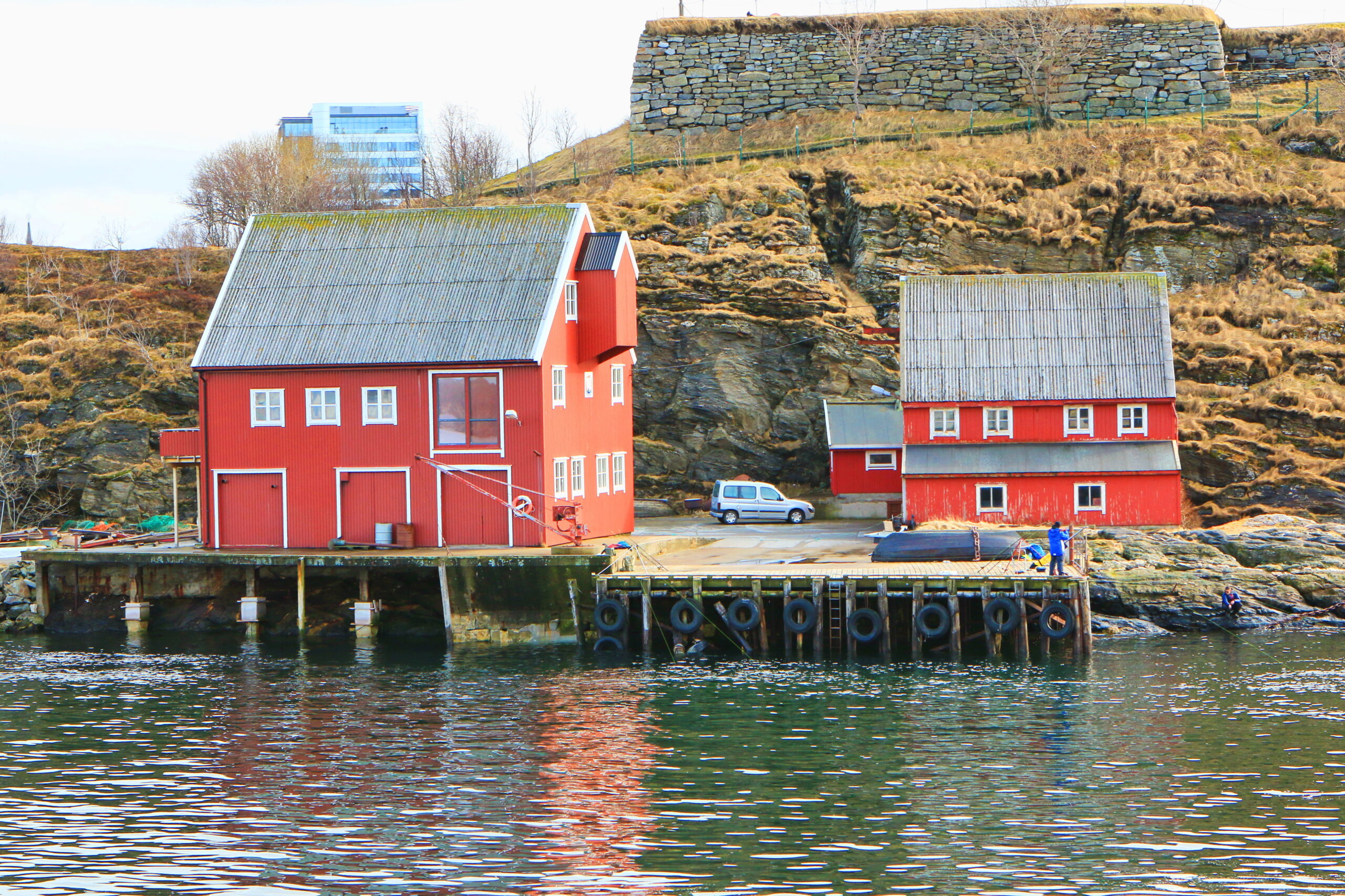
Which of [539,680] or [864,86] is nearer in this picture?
[539,680]

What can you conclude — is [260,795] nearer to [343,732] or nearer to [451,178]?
[343,732]

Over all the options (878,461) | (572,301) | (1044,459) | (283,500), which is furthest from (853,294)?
(283,500)

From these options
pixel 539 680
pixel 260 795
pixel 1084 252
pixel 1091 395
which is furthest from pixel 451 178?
pixel 260 795

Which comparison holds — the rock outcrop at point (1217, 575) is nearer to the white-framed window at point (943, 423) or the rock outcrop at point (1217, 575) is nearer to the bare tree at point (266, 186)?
the white-framed window at point (943, 423)

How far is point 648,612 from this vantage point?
36219 millimetres

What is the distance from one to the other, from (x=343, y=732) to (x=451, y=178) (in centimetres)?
6229

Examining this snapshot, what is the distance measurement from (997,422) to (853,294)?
662 inches

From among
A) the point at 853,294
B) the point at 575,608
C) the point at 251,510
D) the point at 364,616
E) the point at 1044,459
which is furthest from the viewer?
the point at 853,294

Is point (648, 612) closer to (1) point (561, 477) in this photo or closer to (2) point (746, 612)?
(2) point (746, 612)

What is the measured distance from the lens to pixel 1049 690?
3106 centimetres

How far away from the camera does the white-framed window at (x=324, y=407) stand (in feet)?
136

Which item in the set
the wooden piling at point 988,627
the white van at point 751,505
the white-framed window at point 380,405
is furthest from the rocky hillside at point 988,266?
the white-framed window at point 380,405

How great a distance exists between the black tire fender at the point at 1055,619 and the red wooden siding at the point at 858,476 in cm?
1942

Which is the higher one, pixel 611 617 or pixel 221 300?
pixel 221 300
